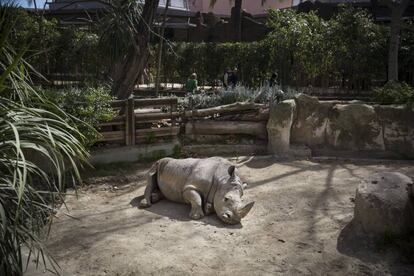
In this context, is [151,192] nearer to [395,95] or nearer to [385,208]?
[385,208]

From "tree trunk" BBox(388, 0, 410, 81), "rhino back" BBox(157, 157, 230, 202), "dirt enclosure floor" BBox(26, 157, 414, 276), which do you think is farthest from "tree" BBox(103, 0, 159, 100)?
"tree trunk" BBox(388, 0, 410, 81)

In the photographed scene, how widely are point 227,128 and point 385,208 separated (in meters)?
4.03

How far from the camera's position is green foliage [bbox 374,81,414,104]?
8258 millimetres

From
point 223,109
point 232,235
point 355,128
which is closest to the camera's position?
point 232,235

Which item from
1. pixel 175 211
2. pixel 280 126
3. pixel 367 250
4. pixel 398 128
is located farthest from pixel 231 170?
pixel 398 128

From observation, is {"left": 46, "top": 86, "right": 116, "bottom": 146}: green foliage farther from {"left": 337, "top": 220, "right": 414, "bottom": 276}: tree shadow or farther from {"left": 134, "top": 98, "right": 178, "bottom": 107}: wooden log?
{"left": 337, "top": 220, "right": 414, "bottom": 276}: tree shadow

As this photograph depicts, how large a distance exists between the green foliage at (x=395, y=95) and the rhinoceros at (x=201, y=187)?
12.2ft

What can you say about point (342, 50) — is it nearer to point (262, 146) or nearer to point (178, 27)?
point (262, 146)

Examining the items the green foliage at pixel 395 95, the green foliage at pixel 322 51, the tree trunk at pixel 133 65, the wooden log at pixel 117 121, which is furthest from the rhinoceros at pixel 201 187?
the green foliage at pixel 322 51

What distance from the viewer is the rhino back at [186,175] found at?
573 cm

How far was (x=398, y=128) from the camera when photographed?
786cm

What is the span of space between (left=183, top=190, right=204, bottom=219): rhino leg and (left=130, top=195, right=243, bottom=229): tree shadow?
2.5 inches

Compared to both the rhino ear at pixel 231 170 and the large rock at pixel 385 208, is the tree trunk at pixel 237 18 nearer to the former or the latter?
the rhino ear at pixel 231 170

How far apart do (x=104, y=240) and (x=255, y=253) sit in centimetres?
153
